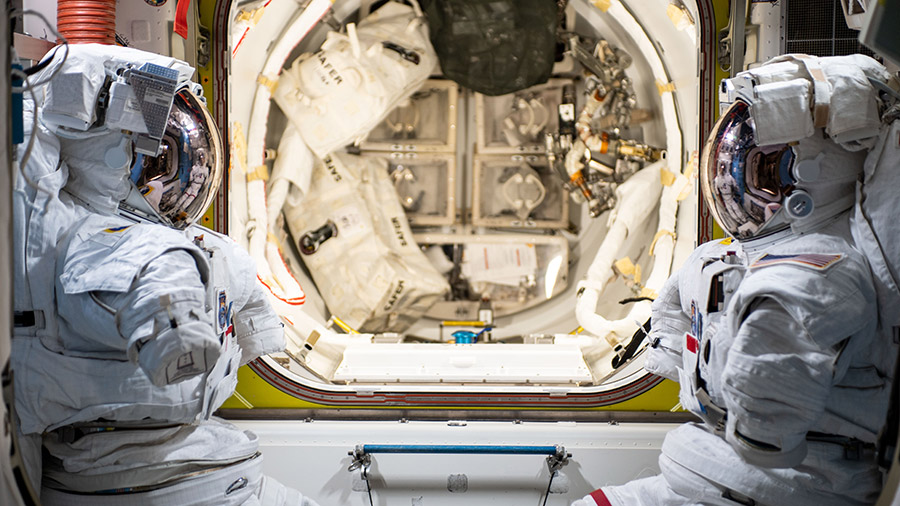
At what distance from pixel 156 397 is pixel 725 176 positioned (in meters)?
1.55

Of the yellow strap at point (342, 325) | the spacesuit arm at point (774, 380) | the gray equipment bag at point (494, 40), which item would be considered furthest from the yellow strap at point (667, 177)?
the spacesuit arm at point (774, 380)

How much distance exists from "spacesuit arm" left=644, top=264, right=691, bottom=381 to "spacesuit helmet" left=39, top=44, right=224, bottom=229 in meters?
1.39

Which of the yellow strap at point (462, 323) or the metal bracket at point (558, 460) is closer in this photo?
the metal bracket at point (558, 460)

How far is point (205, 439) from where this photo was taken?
2.13 metres

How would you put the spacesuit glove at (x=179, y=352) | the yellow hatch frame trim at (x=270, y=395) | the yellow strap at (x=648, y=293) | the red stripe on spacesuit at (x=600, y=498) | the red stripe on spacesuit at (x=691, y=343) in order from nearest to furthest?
the spacesuit glove at (x=179, y=352), the red stripe on spacesuit at (x=691, y=343), the red stripe on spacesuit at (x=600, y=498), the yellow hatch frame trim at (x=270, y=395), the yellow strap at (x=648, y=293)

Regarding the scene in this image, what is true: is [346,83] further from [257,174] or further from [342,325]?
[342,325]

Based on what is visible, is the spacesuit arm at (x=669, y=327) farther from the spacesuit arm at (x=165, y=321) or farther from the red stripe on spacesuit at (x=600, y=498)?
the spacesuit arm at (x=165, y=321)

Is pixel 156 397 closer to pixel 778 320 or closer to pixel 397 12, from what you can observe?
pixel 778 320

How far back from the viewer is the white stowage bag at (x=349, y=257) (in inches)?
161

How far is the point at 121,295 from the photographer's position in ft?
5.81

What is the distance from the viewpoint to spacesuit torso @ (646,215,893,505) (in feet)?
5.66

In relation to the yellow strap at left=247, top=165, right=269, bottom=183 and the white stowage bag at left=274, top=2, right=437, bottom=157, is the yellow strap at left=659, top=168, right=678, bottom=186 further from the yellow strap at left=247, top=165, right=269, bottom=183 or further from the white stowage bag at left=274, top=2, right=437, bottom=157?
the yellow strap at left=247, top=165, right=269, bottom=183

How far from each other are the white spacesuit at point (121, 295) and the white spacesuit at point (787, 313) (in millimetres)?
1201

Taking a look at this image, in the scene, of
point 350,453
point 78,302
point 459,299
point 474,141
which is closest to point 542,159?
point 474,141
